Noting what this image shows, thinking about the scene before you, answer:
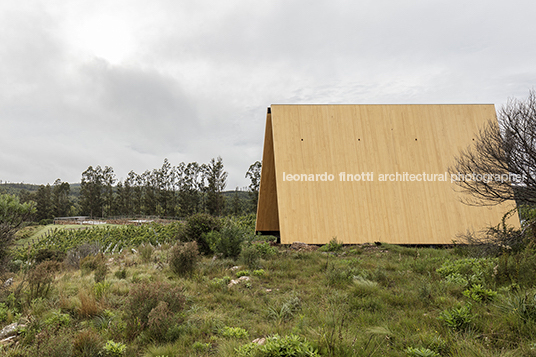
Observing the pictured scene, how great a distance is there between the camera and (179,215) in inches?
1567

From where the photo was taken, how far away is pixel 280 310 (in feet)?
12.9

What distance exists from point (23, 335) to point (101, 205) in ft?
167

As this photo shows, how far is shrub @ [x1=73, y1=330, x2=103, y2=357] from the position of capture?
2.79 metres

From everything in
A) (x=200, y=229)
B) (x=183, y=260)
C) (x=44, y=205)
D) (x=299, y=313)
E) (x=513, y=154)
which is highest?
(x=44, y=205)

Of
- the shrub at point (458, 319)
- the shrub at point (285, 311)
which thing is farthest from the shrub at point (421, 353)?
the shrub at point (285, 311)

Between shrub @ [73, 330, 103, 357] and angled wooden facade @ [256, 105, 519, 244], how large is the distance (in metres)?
7.13

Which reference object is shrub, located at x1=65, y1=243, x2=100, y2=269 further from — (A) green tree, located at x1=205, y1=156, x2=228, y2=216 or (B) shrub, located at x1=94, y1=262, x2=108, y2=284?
(A) green tree, located at x1=205, y1=156, x2=228, y2=216

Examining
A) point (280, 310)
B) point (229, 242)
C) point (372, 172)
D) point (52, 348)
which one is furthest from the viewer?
point (372, 172)

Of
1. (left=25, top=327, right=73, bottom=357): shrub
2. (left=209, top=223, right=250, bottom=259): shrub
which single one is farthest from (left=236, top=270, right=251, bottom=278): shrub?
(left=25, top=327, right=73, bottom=357): shrub

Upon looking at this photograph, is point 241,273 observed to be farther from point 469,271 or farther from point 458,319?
point 469,271

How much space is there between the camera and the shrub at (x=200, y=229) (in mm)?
8469

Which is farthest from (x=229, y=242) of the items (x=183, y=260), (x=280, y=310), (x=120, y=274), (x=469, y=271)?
(x=469, y=271)

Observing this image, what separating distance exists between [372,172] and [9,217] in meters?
12.6

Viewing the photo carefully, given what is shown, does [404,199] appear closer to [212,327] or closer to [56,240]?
[212,327]
